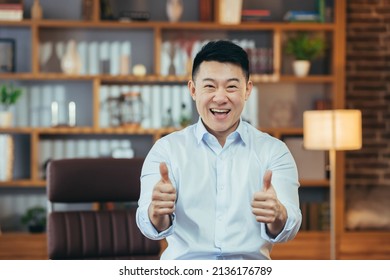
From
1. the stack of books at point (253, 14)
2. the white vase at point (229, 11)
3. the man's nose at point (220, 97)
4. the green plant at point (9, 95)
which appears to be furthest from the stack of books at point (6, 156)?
the man's nose at point (220, 97)

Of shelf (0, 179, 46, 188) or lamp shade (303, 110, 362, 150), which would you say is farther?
shelf (0, 179, 46, 188)

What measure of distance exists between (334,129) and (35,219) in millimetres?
1771

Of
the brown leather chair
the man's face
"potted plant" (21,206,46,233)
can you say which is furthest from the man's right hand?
"potted plant" (21,206,46,233)

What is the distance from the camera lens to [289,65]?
500cm

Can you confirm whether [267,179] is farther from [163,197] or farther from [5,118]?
[5,118]

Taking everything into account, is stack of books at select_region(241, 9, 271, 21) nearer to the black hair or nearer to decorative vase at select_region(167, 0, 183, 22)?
decorative vase at select_region(167, 0, 183, 22)

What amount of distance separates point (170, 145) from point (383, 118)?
4061 mm

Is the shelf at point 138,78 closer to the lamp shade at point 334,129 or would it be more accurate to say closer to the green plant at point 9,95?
the green plant at point 9,95

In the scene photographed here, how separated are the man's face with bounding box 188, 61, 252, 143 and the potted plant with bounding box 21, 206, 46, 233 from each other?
3472mm

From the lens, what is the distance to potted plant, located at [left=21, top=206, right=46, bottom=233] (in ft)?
15.5

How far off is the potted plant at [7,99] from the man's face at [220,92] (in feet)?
11.0

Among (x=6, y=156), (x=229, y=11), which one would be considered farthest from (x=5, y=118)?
(x=229, y=11)
